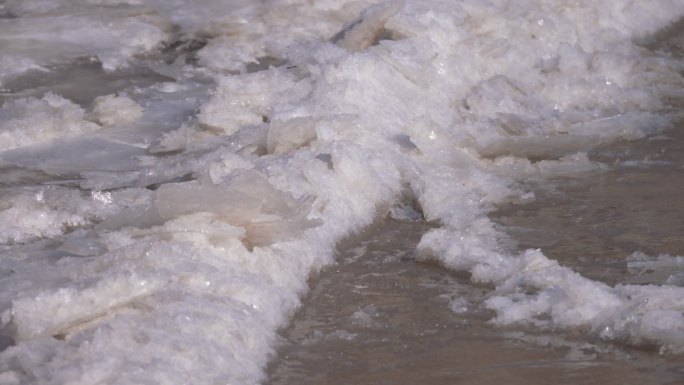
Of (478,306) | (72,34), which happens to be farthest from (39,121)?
(478,306)

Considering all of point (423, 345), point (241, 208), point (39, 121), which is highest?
point (241, 208)

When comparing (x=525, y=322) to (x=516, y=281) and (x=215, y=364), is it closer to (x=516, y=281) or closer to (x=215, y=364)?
(x=516, y=281)

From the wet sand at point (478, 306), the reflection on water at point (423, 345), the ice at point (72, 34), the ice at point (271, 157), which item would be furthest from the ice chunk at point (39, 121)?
the reflection on water at point (423, 345)

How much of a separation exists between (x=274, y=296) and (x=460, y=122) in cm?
202

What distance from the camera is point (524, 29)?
6199 millimetres

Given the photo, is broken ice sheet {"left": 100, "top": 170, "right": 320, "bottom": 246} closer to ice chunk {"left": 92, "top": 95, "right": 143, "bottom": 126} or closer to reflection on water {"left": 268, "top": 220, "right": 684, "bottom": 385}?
reflection on water {"left": 268, "top": 220, "right": 684, "bottom": 385}

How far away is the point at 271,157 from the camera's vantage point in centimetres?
455

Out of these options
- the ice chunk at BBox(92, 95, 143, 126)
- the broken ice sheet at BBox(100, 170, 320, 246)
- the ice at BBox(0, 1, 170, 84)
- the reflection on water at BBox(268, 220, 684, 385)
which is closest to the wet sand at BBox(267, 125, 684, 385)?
the reflection on water at BBox(268, 220, 684, 385)

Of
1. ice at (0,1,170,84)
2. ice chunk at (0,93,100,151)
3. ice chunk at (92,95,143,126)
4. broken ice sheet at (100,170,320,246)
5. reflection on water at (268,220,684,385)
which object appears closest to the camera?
reflection on water at (268,220,684,385)

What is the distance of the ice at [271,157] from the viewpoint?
317cm

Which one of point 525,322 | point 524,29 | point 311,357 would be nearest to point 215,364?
point 311,357

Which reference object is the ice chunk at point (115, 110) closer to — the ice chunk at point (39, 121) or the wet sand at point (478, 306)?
the ice chunk at point (39, 121)

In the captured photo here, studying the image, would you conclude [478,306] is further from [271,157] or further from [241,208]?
[271,157]

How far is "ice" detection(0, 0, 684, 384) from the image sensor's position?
3170 mm
